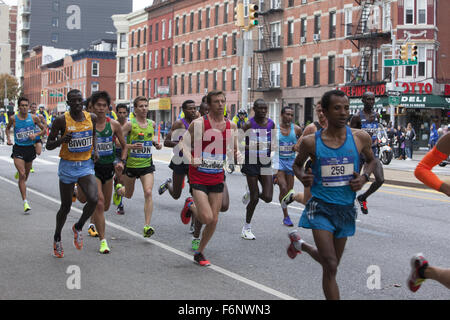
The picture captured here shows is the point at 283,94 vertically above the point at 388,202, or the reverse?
the point at 283,94

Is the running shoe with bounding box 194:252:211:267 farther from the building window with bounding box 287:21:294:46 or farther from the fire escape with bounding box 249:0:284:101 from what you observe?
the fire escape with bounding box 249:0:284:101

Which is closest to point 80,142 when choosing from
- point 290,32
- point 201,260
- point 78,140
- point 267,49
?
point 78,140

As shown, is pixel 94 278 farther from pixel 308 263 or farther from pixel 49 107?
pixel 49 107

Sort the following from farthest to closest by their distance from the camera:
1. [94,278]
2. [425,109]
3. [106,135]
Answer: [425,109]
[106,135]
[94,278]

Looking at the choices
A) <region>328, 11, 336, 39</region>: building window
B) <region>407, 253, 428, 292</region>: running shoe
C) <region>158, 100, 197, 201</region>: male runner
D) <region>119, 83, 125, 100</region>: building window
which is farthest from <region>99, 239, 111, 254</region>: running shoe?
<region>119, 83, 125, 100</region>: building window

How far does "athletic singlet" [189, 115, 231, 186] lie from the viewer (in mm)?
7773

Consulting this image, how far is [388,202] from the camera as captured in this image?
578 inches

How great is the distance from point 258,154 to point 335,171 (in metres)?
4.49

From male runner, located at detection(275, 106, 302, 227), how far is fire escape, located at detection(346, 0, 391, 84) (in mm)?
34424

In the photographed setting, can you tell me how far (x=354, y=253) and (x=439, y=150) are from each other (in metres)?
3.63

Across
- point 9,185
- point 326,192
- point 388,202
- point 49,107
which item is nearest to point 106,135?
point 326,192

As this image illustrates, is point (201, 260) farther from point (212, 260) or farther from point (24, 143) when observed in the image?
Result: point (24, 143)

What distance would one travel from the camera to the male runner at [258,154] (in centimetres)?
982

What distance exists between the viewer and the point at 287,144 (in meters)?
11.0
